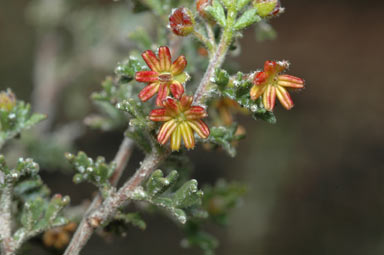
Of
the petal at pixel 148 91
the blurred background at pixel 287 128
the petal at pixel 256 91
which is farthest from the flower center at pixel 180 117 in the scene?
the blurred background at pixel 287 128

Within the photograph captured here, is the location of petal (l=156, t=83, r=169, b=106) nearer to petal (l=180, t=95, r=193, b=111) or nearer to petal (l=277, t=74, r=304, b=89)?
A: petal (l=180, t=95, r=193, b=111)

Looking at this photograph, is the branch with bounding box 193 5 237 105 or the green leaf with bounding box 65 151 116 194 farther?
the green leaf with bounding box 65 151 116 194

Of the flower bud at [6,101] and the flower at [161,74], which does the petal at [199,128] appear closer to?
the flower at [161,74]

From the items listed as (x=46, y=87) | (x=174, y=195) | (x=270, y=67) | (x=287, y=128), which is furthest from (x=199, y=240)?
(x=287, y=128)

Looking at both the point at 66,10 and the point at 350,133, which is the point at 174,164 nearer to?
the point at 66,10

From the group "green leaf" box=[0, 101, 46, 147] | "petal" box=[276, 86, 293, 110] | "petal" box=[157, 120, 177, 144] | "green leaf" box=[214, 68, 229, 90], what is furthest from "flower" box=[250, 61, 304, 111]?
"green leaf" box=[0, 101, 46, 147]

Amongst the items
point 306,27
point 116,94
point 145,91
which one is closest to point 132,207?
point 116,94
